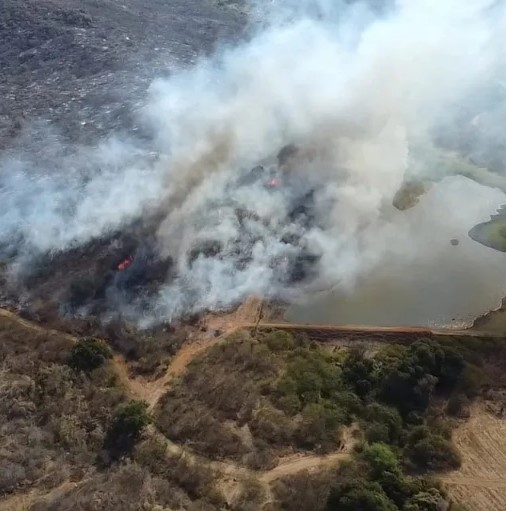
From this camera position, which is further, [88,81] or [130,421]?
[88,81]

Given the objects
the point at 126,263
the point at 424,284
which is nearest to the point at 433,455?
the point at 424,284

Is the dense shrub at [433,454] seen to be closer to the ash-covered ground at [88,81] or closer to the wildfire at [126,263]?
the ash-covered ground at [88,81]

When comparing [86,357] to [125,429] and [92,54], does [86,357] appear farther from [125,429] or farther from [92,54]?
[92,54]

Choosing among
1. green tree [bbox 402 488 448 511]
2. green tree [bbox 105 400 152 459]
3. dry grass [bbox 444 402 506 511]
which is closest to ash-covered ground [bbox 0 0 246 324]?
green tree [bbox 105 400 152 459]

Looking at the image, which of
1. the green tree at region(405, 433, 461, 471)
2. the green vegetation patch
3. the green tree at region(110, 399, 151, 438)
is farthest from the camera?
the green vegetation patch

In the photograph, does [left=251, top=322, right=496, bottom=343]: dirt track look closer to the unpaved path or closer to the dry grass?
the dry grass

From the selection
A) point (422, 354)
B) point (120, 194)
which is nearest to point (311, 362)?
point (422, 354)

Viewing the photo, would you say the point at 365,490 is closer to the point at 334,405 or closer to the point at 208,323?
the point at 334,405
